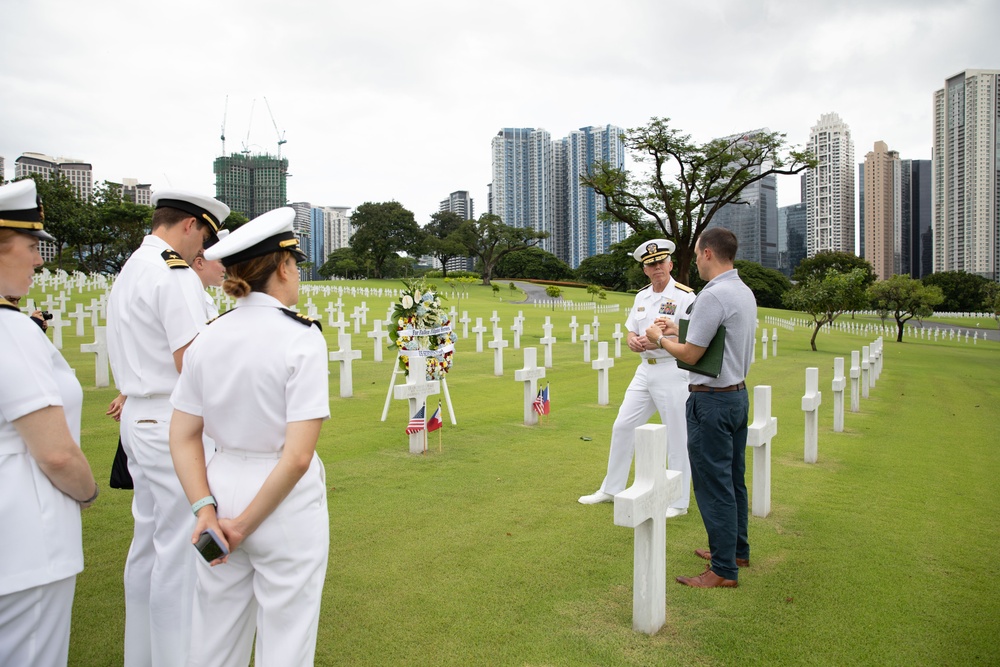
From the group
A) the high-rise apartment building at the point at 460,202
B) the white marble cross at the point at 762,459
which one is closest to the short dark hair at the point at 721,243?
the white marble cross at the point at 762,459

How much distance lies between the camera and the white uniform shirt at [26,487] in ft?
6.32

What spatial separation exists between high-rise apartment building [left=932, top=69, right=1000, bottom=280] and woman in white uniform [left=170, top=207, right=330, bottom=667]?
309ft

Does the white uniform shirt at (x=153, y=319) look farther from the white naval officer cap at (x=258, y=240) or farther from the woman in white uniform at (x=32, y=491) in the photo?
the white naval officer cap at (x=258, y=240)

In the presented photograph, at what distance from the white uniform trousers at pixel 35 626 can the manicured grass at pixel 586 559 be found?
55.2 inches

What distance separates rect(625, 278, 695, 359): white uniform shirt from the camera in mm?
5293

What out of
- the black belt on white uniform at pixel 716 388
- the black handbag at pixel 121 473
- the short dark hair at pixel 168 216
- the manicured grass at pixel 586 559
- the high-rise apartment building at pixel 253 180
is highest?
the high-rise apartment building at pixel 253 180

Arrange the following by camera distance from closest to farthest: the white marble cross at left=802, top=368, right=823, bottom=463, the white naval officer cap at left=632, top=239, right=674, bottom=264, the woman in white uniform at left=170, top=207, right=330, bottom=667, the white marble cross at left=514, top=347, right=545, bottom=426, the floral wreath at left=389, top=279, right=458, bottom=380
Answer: the woman in white uniform at left=170, top=207, right=330, bottom=667, the white naval officer cap at left=632, top=239, right=674, bottom=264, the white marble cross at left=802, top=368, right=823, bottom=463, the floral wreath at left=389, top=279, right=458, bottom=380, the white marble cross at left=514, top=347, right=545, bottom=426

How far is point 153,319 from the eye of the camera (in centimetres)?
275

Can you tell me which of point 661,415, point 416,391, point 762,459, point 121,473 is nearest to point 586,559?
point 661,415

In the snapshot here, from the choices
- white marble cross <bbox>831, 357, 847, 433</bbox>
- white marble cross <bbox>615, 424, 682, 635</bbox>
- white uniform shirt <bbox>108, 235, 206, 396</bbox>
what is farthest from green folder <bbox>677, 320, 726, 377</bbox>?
white marble cross <bbox>831, 357, 847, 433</bbox>

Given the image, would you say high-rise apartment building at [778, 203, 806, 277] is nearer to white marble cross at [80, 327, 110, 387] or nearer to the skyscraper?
the skyscraper

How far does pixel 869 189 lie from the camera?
374 feet

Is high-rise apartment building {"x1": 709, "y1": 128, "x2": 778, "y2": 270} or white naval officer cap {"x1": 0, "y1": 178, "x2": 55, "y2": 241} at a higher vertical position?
high-rise apartment building {"x1": 709, "y1": 128, "x2": 778, "y2": 270}

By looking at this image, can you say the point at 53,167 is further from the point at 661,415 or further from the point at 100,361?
the point at 661,415
